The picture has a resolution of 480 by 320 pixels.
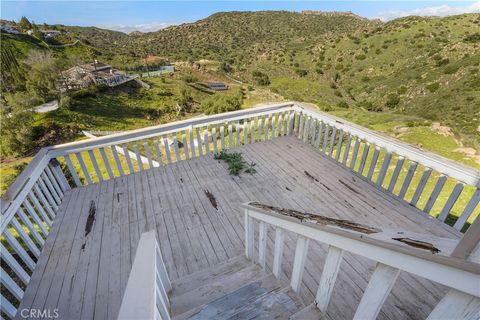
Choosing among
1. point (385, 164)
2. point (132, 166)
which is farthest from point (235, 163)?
point (385, 164)

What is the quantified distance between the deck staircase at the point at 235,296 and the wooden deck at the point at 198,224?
0.41 m

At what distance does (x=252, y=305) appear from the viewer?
142 centimetres

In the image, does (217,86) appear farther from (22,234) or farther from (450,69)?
(22,234)

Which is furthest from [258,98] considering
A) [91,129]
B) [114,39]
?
[114,39]

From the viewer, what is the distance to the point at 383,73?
99.3ft

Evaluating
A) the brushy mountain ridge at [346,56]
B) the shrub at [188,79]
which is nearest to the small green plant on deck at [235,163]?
the brushy mountain ridge at [346,56]

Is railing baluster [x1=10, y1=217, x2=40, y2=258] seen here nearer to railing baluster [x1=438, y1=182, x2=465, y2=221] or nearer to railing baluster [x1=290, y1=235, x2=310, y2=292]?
railing baluster [x1=290, y1=235, x2=310, y2=292]

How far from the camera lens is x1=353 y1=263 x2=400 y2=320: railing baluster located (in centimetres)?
72

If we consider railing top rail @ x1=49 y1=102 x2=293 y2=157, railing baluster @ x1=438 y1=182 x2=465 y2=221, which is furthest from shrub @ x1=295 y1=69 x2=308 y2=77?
railing baluster @ x1=438 y1=182 x2=465 y2=221

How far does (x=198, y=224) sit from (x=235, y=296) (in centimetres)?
142

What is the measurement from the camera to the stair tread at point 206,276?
181 centimetres

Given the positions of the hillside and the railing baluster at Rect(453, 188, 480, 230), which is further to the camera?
the hillside

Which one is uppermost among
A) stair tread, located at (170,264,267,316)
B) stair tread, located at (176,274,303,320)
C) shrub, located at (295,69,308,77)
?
stair tread, located at (176,274,303,320)

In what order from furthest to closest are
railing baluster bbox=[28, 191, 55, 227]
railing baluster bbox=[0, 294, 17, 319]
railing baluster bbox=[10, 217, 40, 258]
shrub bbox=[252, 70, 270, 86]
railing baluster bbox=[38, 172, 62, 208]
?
shrub bbox=[252, 70, 270, 86] < railing baluster bbox=[38, 172, 62, 208] < railing baluster bbox=[28, 191, 55, 227] < railing baluster bbox=[10, 217, 40, 258] < railing baluster bbox=[0, 294, 17, 319]
